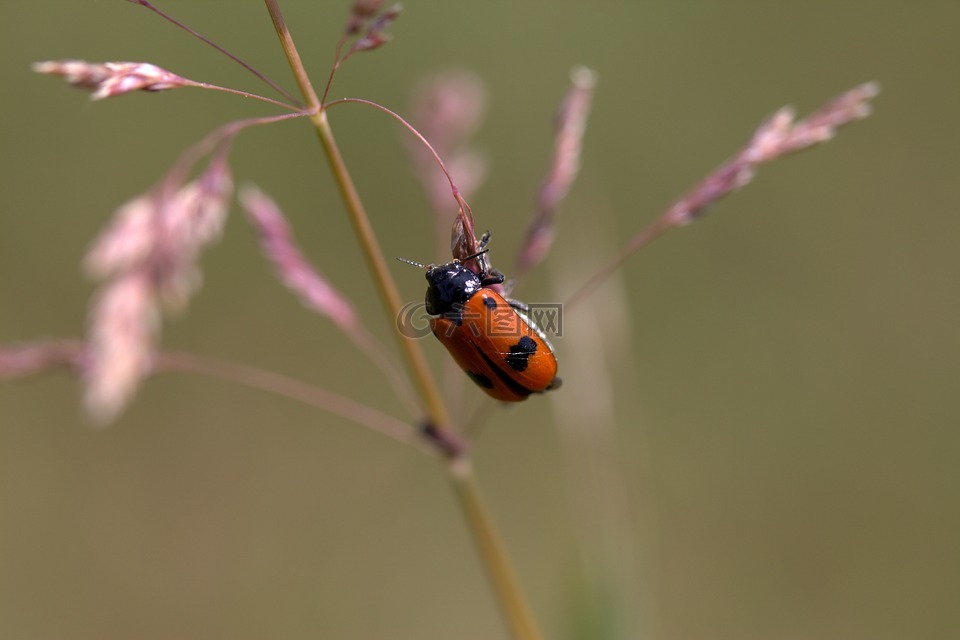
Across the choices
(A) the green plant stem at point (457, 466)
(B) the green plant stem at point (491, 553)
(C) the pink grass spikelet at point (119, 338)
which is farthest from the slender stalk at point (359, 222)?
(C) the pink grass spikelet at point (119, 338)

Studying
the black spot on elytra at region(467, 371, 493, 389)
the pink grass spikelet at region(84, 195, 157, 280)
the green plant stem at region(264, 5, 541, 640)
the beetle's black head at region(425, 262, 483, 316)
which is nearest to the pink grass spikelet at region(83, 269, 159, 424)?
the pink grass spikelet at region(84, 195, 157, 280)

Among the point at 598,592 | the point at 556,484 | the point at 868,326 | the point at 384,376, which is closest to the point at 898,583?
the point at 868,326

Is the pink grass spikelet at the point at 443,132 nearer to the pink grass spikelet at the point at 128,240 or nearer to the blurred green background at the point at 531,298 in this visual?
the pink grass spikelet at the point at 128,240

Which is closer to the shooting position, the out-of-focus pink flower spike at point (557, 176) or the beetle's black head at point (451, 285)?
the out-of-focus pink flower spike at point (557, 176)

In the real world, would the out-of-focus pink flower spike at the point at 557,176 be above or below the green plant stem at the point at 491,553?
above

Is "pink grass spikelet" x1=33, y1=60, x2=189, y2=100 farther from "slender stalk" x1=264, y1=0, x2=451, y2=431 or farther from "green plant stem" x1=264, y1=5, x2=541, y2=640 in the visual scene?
"green plant stem" x1=264, y1=5, x2=541, y2=640

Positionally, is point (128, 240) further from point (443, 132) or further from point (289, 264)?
point (443, 132)
